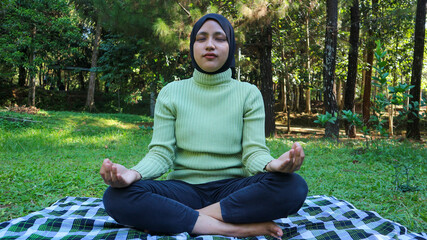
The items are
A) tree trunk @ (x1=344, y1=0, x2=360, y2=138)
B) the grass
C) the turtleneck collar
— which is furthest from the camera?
tree trunk @ (x1=344, y1=0, x2=360, y2=138)

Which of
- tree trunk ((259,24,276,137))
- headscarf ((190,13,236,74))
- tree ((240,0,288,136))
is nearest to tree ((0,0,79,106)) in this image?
tree ((240,0,288,136))

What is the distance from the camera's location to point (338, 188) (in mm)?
3037

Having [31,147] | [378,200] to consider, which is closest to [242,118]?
[378,200]

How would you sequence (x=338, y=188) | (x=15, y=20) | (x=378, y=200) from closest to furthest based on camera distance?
(x=378, y=200) < (x=338, y=188) < (x=15, y=20)

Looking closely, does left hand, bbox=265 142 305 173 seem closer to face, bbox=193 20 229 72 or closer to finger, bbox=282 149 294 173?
finger, bbox=282 149 294 173

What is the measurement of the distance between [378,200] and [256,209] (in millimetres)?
1379

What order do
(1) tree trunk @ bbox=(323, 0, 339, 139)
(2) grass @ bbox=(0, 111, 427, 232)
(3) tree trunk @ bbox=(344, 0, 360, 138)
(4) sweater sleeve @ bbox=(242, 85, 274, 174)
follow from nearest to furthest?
(4) sweater sleeve @ bbox=(242, 85, 274, 174) → (2) grass @ bbox=(0, 111, 427, 232) → (1) tree trunk @ bbox=(323, 0, 339, 139) → (3) tree trunk @ bbox=(344, 0, 360, 138)

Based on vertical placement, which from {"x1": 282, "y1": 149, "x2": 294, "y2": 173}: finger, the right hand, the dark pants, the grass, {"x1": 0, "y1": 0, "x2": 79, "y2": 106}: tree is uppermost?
{"x1": 0, "y1": 0, "x2": 79, "y2": 106}: tree

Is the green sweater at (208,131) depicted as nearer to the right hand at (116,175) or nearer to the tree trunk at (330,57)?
the right hand at (116,175)

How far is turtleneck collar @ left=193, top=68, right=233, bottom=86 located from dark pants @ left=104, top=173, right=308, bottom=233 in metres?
0.71

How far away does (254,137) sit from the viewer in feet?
6.66

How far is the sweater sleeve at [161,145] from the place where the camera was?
1.92 m

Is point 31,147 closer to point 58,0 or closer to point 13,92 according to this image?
point 58,0

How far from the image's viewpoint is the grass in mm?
2490
